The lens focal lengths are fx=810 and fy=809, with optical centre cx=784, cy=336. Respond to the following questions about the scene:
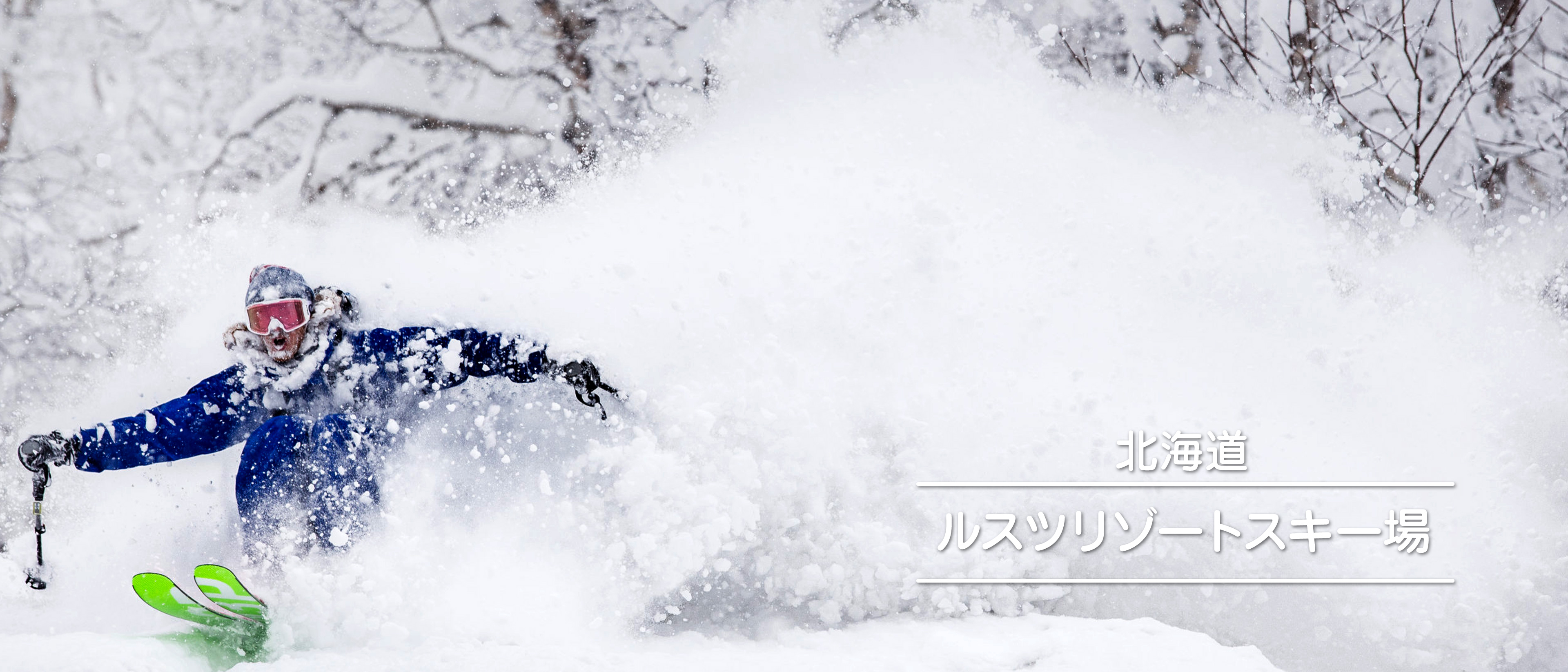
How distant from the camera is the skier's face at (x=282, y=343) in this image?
2240 mm

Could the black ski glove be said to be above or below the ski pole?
above

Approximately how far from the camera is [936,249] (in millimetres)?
2799

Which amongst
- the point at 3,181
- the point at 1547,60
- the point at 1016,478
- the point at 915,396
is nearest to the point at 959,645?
the point at 1016,478

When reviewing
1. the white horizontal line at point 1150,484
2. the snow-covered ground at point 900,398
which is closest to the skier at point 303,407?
the snow-covered ground at point 900,398

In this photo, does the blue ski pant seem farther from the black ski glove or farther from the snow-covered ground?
the black ski glove

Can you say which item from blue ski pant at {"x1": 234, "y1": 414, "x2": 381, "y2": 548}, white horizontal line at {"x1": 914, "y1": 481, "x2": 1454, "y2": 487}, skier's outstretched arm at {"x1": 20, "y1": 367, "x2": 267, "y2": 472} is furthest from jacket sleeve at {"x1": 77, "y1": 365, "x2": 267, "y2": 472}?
white horizontal line at {"x1": 914, "y1": 481, "x2": 1454, "y2": 487}

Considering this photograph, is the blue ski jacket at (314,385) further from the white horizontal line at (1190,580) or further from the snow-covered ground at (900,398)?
the white horizontal line at (1190,580)

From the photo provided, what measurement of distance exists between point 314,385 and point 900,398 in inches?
68.8

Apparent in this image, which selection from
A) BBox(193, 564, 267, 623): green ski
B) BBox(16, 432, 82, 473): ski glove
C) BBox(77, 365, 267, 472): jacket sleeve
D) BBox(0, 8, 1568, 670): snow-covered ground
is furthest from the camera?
BBox(0, 8, 1568, 670): snow-covered ground

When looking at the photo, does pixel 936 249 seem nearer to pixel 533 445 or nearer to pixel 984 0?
pixel 984 0

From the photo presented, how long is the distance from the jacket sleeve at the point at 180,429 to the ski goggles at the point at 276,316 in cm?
23

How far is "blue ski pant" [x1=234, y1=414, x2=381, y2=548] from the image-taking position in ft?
7.16

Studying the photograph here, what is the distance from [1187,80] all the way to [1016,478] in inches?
69.1

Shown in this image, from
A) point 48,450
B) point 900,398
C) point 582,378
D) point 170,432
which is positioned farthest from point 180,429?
point 900,398
